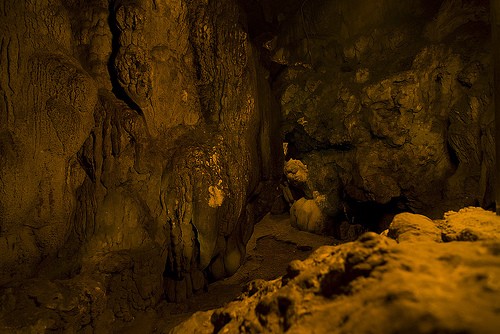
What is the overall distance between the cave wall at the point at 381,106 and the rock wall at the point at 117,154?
2158 millimetres

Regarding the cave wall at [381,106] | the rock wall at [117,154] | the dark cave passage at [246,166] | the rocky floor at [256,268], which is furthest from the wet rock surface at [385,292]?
the cave wall at [381,106]

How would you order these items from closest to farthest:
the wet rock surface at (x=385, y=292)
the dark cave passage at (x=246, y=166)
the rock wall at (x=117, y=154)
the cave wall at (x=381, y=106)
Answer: the wet rock surface at (x=385, y=292) → the dark cave passage at (x=246, y=166) → the rock wall at (x=117, y=154) → the cave wall at (x=381, y=106)

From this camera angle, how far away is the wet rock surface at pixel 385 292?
4.30 feet

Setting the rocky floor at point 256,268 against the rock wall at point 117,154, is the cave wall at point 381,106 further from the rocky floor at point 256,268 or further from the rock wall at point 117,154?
the rock wall at point 117,154

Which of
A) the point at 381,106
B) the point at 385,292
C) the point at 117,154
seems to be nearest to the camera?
the point at 385,292

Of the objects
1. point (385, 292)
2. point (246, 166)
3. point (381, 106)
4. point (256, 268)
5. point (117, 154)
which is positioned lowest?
point (256, 268)

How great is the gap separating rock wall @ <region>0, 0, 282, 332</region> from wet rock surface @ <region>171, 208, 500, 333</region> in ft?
10.3

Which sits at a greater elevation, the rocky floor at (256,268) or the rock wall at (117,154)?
the rock wall at (117,154)

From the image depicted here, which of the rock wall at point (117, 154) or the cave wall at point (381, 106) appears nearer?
the rock wall at point (117, 154)

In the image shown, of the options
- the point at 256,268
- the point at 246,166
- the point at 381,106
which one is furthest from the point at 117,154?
the point at 381,106

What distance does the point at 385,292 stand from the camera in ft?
5.07

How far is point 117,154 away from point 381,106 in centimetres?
578

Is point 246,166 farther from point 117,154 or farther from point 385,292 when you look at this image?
point 385,292

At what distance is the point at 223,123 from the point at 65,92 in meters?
2.93
